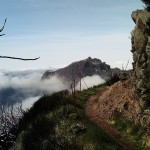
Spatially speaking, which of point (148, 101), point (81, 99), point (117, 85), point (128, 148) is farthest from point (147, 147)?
point (81, 99)

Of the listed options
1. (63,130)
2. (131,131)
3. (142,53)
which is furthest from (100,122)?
(142,53)

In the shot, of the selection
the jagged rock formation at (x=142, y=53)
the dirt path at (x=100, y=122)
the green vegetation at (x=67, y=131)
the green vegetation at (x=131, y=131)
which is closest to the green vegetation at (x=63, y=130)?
the green vegetation at (x=67, y=131)

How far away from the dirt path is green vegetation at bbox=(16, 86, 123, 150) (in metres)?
0.57

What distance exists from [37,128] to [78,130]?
515 centimetres

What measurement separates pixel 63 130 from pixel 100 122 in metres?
2.94

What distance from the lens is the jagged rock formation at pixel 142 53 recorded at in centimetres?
2425

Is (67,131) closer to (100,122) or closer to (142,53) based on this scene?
(100,122)

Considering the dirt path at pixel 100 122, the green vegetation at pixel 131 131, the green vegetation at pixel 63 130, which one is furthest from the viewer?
the green vegetation at pixel 63 130

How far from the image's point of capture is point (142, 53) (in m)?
25.4

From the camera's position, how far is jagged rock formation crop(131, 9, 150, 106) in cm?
2425

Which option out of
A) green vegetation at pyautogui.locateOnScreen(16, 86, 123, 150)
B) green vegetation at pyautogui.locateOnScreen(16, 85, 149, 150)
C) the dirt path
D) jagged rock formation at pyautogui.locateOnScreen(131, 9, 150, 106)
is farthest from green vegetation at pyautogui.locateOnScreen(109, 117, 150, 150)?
jagged rock formation at pyautogui.locateOnScreen(131, 9, 150, 106)

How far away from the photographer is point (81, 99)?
3312 centimetres

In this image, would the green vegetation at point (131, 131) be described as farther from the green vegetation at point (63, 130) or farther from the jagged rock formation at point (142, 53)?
the jagged rock formation at point (142, 53)

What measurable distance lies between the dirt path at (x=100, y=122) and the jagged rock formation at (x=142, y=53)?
2.90m
